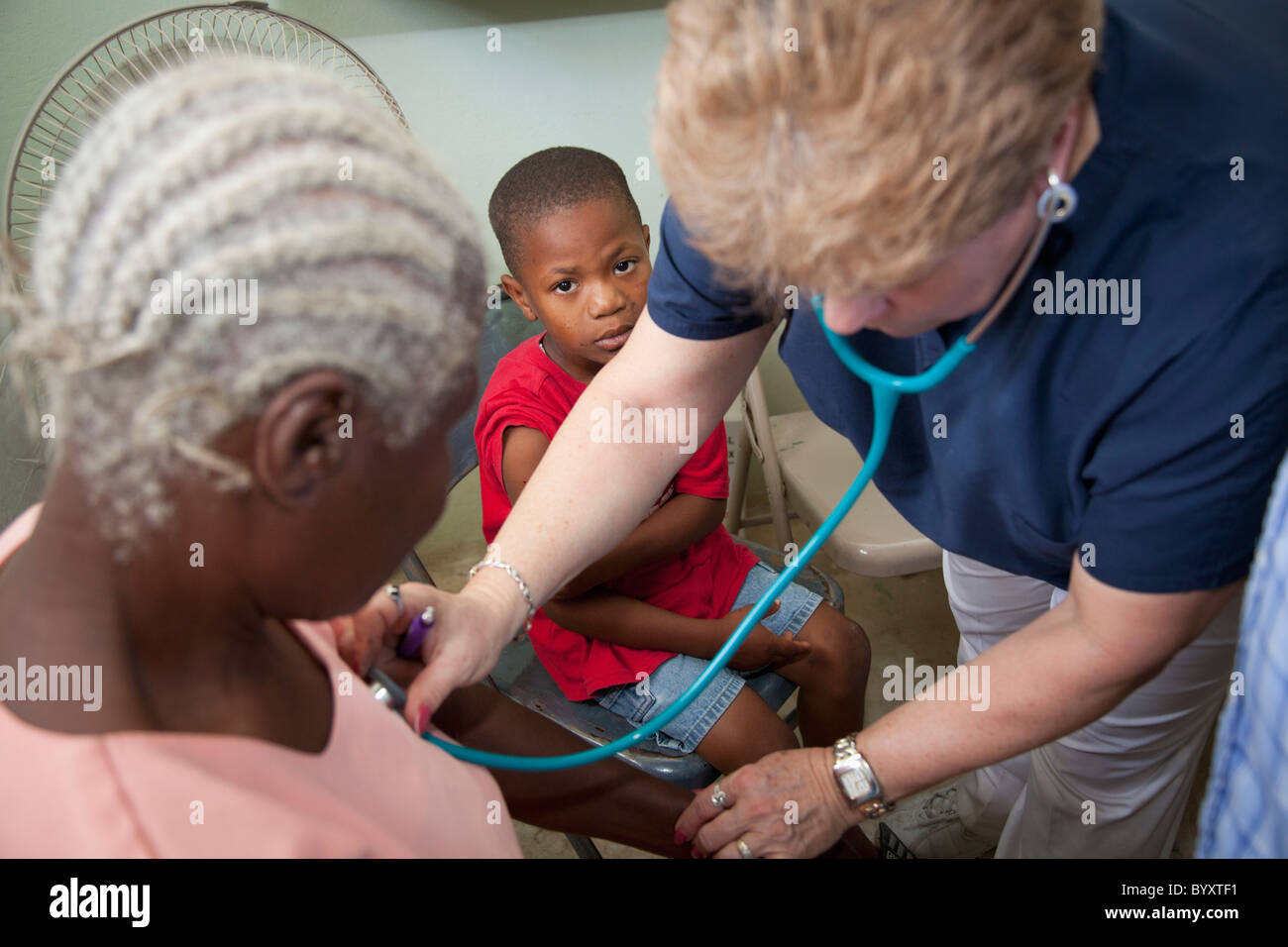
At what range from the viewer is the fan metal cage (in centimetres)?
126

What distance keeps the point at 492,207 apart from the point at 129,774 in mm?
1264

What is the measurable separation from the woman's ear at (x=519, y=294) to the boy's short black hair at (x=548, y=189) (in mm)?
34

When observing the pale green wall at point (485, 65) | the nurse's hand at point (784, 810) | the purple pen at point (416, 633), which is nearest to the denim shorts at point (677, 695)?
the nurse's hand at point (784, 810)

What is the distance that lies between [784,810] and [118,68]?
1.37m

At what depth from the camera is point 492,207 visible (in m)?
1.65

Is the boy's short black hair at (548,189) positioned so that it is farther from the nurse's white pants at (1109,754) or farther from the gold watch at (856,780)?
the gold watch at (856,780)

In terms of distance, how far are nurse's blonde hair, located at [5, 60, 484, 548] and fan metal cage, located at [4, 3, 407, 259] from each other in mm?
759

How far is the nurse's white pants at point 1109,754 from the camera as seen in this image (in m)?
1.19

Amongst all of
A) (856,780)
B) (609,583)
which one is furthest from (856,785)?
(609,583)

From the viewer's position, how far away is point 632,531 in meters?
1.38

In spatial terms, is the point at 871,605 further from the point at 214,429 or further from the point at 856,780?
the point at 214,429

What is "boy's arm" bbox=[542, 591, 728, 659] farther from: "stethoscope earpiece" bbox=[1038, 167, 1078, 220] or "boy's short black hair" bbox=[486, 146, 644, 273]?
"stethoscope earpiece" bbox=[1038, 167, 1078, 220]
